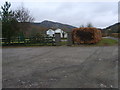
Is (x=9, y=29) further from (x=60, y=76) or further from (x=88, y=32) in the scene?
(x=60, y=76)

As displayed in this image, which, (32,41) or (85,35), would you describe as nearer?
(85,35)

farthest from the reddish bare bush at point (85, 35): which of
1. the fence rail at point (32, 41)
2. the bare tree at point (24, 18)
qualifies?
the bare tree at point (24, 18)

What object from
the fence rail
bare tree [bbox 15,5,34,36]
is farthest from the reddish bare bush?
bare tree [bbox 15,5,34,36]

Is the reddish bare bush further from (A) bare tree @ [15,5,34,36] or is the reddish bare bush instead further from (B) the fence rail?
(A) bare tree @ [15,5,34,36]

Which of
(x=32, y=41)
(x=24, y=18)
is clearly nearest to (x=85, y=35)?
(x=32, y=41)

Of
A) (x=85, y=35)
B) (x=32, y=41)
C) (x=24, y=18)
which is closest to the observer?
(x=85, y=35)

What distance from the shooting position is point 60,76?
4.45m

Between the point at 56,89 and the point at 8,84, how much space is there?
Result: 4.72 feet

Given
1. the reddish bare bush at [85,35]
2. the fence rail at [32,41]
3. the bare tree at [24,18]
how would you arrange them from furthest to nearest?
the bare tree at [24,18] < the fence rail at [32,41] < the reddish bare bush at [85,35]

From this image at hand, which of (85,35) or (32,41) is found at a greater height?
(85,35)

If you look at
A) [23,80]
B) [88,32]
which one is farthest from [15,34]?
[23,80]

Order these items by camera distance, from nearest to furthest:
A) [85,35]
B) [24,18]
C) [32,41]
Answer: [85,35] → [32,41] → [24,18]

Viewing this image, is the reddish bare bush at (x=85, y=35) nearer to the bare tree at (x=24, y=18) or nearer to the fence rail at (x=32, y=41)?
the fence rail at (x=32, y=41)

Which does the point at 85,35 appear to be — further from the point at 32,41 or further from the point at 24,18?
the point at 24,18
